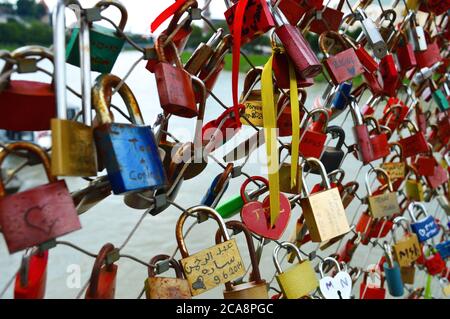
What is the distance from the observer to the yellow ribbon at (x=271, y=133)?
0.50 metres

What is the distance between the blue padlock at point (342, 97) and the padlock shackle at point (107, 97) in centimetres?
37

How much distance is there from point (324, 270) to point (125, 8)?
1.63ft

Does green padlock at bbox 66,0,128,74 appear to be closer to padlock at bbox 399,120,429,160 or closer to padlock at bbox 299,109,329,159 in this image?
padlock at bbox 299,109,329,159

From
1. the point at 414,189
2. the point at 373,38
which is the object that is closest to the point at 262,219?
the point at 373,38

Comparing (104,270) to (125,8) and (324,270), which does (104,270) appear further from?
(324,270)

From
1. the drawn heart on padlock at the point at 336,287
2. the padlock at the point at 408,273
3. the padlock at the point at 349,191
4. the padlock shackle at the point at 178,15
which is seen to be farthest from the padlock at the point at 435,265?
the padlock shackle at the point at 178,15

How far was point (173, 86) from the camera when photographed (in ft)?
1.36

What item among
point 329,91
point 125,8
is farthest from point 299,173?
point 125,8

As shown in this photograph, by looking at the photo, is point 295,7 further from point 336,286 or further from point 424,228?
point 424,228

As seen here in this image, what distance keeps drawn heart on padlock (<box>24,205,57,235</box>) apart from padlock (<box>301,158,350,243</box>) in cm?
32

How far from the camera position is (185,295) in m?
0.42

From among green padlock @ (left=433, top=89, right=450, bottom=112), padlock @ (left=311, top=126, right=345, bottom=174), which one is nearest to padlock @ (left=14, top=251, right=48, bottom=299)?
padlock @ (left=311, top=126, right=345, bottom=174)

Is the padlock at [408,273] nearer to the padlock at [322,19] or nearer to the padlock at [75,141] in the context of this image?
the padlock at [322,19]

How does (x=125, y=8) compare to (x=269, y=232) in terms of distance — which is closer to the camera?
(x=125, y=8)
